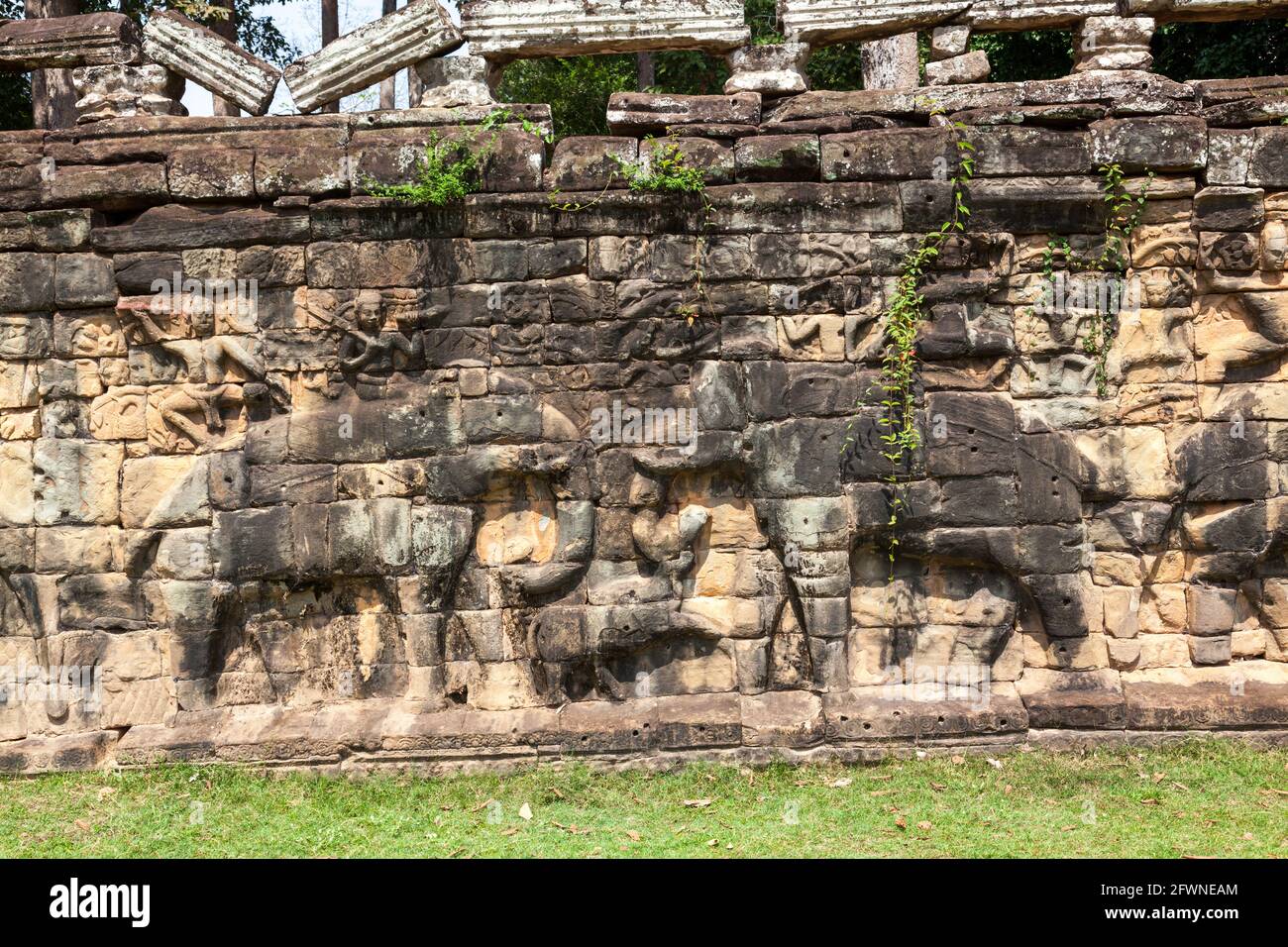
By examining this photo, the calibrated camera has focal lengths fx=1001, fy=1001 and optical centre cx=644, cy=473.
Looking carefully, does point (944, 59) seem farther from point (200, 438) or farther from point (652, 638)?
point (200, 438)

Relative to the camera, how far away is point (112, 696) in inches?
247

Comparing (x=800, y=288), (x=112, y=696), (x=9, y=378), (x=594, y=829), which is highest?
(x=800, y=288)

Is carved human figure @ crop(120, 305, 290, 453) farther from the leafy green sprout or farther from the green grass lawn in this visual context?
the leafy green sprout

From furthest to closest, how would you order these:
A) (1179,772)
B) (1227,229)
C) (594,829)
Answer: (1227,229) → (1179,772) → (594,829)

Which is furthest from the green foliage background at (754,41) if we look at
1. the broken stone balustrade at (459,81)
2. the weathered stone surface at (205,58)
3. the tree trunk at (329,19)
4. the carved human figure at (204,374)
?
the carved human figure at (204,374)

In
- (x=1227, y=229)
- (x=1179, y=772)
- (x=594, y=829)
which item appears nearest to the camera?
(x=594, y=829)

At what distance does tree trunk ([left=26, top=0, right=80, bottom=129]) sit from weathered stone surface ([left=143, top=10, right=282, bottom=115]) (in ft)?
19.4

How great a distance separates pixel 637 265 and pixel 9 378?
3949 mm

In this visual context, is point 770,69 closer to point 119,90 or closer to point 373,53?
point 373,53

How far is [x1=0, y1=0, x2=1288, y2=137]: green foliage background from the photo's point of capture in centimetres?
1134

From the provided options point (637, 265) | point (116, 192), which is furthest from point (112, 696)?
point (637, 265)

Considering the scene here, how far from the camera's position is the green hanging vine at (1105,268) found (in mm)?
6047

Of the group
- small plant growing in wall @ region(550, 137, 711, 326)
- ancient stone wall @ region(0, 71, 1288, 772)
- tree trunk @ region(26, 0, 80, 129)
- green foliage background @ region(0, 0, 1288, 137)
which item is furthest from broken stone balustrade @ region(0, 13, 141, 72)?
green foliage background @ region(0, 0, 1288, 137)

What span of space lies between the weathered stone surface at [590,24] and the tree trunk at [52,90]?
7.37 m
